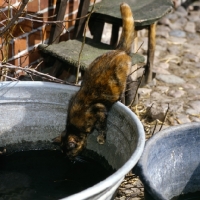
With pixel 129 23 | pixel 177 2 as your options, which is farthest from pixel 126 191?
pixel 177 2

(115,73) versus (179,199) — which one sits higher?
(115,73)

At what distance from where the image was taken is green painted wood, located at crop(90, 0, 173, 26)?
13.6ft

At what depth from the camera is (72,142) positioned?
3189 mm

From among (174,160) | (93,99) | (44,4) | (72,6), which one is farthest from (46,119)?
(72,6)

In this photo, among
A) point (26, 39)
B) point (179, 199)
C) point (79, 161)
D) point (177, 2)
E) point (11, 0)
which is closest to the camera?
point (179, 199)

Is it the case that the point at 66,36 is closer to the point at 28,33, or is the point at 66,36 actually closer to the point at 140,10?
the point at 28,33

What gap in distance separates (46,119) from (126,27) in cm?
96

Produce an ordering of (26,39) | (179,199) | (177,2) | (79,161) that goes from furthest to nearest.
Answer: (177,2) → (26,39) → (79,161) → (179,199)

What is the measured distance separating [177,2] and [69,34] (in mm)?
3087

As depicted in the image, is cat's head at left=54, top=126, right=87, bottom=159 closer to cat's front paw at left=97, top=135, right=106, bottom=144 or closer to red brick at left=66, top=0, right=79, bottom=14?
cat's front paw at left=97, top=135, right=106, bottom=144

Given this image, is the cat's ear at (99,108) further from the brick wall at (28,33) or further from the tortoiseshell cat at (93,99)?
the brick wall at (28,33)

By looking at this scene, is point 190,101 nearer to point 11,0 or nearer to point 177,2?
point 11,0

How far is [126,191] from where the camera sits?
3400 millimetres

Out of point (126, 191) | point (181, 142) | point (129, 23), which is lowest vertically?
point (126, 191)
